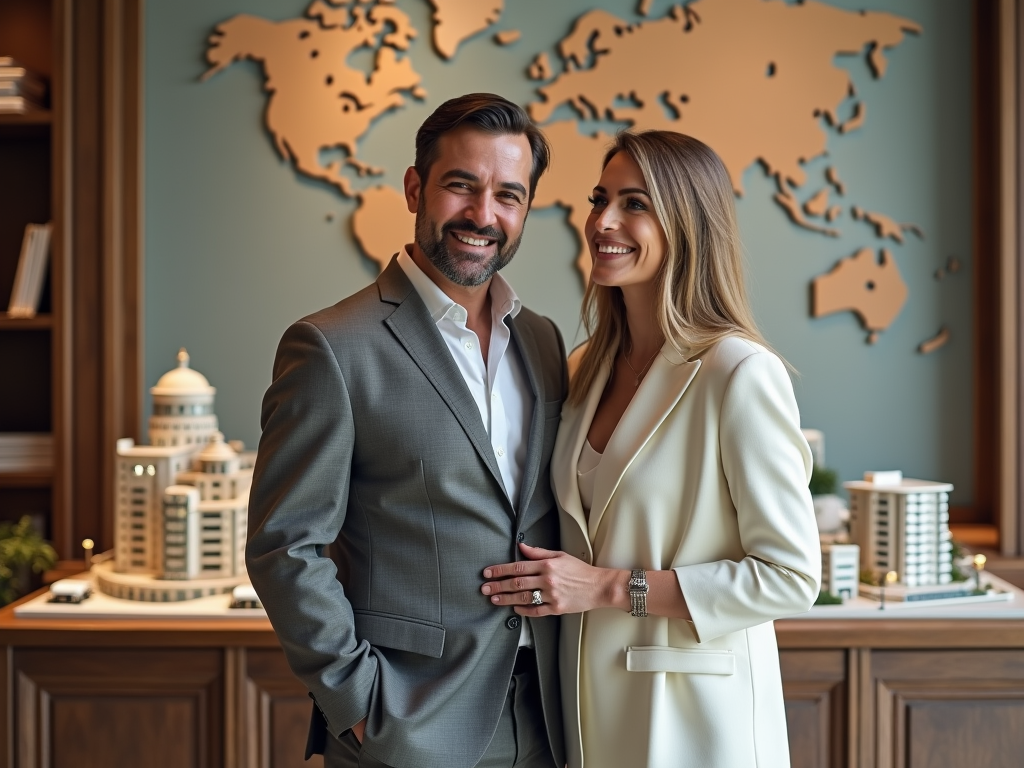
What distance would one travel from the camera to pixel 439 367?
1712 mm

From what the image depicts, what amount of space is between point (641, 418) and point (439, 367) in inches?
14.6

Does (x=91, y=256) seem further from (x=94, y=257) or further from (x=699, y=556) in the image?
(x=699, y=556)

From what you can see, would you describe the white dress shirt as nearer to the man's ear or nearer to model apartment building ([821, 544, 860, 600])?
the man's ear

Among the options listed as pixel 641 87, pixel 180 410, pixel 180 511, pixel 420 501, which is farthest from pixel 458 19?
pixel 420 501

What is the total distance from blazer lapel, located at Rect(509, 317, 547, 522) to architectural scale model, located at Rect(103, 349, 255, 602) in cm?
101

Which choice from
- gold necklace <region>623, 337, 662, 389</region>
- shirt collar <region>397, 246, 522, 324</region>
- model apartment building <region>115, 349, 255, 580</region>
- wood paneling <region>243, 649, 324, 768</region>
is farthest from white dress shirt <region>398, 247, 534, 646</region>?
model apartment building <region>115, 349, 255, 580</region>

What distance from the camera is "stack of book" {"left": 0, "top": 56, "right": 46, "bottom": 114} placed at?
2.86 meters

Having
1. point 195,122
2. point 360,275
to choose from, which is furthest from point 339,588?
point 195,122

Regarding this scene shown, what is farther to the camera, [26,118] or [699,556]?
[26,118]

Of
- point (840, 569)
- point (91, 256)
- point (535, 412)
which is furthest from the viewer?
point (91, 256)

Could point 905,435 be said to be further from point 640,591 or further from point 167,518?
point 167,518

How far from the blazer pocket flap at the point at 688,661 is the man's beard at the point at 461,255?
0.73m

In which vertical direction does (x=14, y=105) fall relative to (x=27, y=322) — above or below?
above

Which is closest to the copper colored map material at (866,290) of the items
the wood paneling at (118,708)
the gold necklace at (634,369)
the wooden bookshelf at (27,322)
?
the gold necklace at (634,369)
